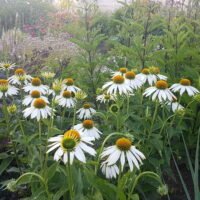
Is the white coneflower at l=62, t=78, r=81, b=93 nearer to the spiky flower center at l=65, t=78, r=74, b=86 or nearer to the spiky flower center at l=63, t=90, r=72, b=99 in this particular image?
the spiky flower center at l=65, t=78, r=74, b=86

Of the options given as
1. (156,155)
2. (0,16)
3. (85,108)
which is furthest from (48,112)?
(0,16)

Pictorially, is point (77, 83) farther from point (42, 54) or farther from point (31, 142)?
point (42, 54)

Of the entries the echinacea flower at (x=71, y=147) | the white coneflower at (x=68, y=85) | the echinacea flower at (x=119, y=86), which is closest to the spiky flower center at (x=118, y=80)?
the echinacea flower at (x=119, y=86)

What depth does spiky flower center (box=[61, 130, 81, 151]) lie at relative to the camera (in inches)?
51.7

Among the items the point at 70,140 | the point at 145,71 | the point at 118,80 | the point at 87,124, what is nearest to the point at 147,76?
the point at 145,71

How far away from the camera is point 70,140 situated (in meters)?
1.33

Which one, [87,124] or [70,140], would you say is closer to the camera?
[70,140]

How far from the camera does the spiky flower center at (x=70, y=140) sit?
1.31 metres

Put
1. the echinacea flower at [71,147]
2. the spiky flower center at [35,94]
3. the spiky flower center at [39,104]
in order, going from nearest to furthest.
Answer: the echinacea flower at [71,147], the spiky flower center at [39,104], the spiky flower center at [35,94]

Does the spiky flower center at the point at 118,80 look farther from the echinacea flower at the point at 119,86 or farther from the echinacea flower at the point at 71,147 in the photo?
the echinacea flower at the point at 71,147

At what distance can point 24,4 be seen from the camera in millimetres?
8891

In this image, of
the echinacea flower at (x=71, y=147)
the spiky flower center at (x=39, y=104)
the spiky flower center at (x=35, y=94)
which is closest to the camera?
the echinacea flower at (x=71, y=147)

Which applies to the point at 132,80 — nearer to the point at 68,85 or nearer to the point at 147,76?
the point at 147,76

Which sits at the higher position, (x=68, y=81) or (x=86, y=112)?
(x=68, y=81)
